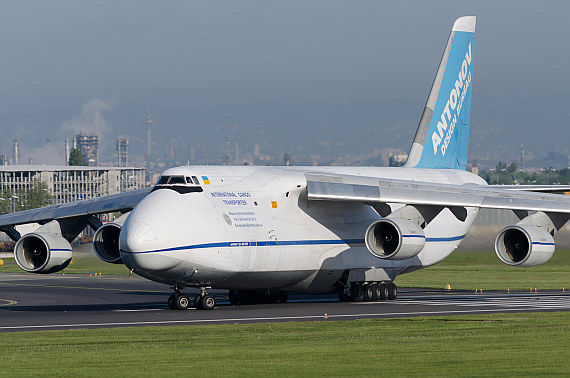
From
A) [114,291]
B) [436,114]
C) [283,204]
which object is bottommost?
[114,291]

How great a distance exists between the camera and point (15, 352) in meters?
17.8

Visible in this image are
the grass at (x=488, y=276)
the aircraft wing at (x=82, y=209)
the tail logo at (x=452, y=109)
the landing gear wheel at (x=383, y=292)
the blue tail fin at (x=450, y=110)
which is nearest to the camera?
the aircraft wing at (x=82, y=209)

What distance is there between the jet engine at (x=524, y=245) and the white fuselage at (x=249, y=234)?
13.9 feet

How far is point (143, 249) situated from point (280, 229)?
170 inches

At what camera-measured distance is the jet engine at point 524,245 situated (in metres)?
26.0

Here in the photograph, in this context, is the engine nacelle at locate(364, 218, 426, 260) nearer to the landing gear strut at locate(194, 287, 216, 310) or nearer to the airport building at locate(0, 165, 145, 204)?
the landing gear strut at locate(194, 287, 216, 310)

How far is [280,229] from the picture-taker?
26.7 meters

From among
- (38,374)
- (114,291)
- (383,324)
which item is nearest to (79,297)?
(114,291)

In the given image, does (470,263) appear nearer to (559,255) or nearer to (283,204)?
(559,255)

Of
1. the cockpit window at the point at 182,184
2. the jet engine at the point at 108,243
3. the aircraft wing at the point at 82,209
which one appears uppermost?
the cockpit window at the point at 182,184

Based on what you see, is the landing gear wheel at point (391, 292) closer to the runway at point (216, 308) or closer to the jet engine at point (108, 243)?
the runway at point (216, 308)

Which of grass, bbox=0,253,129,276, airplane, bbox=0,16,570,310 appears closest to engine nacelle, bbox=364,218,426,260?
airplane, bbox=0,16,570,310

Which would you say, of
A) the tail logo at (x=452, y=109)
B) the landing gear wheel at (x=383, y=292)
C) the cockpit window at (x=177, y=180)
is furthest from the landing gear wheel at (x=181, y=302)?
the tail logo at (x=452, y=109)

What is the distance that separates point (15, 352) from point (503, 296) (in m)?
18.6
